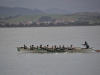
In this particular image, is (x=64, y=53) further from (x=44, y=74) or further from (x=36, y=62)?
(x=44, y=74)

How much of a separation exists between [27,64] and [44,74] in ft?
26.1

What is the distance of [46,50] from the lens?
62.1 metres

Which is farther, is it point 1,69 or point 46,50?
point 46,50

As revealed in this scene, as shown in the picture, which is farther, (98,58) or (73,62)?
(98,58)

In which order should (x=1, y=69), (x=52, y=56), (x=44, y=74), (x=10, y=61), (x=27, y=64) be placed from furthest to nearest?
1. (x=52, y=56)
2. (x=10, y=61)
3. (x=27, y=64)
4. (x=1, y=69)
5. (x=44, y=74)

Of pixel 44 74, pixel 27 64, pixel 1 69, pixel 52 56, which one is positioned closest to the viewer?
pixel 44 74

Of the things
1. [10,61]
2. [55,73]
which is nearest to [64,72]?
[55,73]

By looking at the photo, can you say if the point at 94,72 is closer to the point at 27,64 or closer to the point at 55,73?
the point at 55,73

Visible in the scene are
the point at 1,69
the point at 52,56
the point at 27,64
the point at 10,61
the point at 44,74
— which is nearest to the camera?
the point at 44,74

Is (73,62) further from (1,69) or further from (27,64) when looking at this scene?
(1,69)

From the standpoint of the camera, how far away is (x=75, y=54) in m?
61.7

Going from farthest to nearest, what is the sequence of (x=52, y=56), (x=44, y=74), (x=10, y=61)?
(x=52, y=56)
(x=10, y=61)
(x=44, y=74)

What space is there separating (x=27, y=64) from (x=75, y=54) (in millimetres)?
11568

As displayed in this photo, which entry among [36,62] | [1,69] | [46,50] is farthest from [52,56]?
[1,69]
